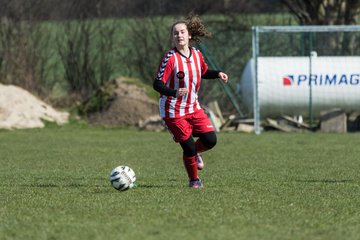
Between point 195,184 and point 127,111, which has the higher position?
point 195,184

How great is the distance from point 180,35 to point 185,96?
61 centimetres

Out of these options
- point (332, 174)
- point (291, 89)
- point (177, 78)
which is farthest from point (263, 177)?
point (291, 89)

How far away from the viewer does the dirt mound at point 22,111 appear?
1966cm

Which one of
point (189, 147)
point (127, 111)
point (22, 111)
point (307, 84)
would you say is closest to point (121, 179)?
point (189, 147)

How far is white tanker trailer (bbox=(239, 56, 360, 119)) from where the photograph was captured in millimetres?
19125

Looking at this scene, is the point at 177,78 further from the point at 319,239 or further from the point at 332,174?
the point at 319,239

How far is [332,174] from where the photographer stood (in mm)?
10688

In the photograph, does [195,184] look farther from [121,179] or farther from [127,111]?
[127,111]

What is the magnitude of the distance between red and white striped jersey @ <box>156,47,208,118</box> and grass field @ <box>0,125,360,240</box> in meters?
0.78

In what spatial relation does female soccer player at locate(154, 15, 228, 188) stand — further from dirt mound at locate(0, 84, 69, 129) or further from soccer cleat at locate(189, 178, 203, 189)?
dirt mound at locate(0, 84, 69, 129)

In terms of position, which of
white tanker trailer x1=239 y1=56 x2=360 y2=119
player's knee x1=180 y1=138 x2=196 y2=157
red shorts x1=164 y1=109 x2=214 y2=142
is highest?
red shorts x1=164 y1=109 x2=214 y2=142

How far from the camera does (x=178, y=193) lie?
848cm

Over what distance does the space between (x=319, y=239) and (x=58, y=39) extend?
19013mm

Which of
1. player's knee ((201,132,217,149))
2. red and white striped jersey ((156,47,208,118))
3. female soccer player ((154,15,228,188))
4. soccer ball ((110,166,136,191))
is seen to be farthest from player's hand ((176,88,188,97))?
soccer ball ((110,166,136,191))
